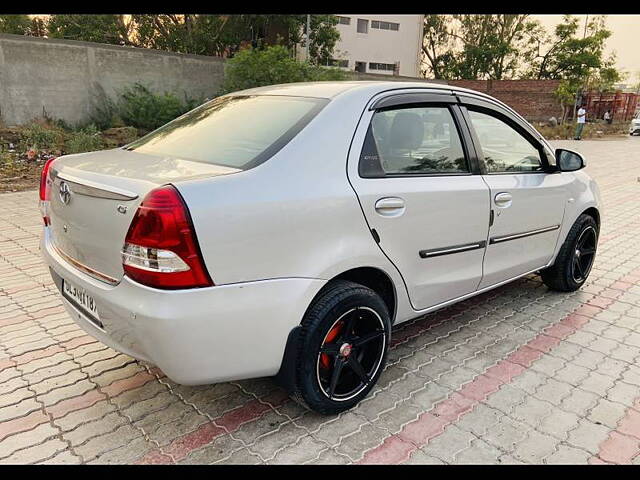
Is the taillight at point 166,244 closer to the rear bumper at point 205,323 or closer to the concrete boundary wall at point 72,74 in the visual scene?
the rear bumper at point 205,323

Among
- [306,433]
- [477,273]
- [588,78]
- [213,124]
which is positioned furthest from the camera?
[588,78]

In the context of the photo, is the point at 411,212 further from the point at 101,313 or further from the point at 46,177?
the point at 46,177

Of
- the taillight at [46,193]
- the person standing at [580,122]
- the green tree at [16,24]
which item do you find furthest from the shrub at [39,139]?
the person standing at [580,122]

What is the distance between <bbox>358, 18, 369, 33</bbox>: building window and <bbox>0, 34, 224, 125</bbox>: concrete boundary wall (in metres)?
22.1

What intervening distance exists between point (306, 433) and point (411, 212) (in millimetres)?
1243

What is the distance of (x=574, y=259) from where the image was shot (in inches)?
164

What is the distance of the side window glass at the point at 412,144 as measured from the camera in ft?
8.46

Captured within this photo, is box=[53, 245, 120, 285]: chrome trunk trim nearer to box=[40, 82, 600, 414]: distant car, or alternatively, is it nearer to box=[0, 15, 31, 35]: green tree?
box=[40, 82, 600, 414]: distant car

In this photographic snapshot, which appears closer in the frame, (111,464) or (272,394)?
(111,464)

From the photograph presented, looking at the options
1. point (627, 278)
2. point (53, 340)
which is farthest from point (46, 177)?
point (627, 278)

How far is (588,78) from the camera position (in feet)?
112

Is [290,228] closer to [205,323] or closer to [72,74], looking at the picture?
[205,323]

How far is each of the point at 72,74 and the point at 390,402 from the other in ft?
46.0

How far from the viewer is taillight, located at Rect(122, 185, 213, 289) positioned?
1.91 metres
